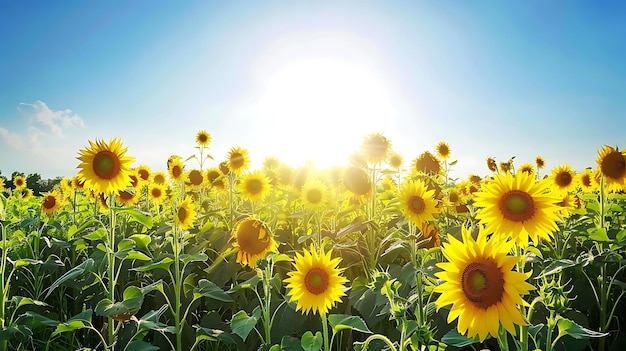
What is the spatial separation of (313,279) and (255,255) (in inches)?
30.5

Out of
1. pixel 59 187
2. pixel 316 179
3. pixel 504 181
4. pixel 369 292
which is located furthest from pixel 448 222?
pixel 59 187

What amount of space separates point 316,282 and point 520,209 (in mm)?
906

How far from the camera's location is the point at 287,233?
3998 millimetres

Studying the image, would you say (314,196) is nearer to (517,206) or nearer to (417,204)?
(417,204)

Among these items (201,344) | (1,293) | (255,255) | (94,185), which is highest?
(94,185)

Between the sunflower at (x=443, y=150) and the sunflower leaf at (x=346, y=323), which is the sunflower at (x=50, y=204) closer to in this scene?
the sunflower at (x=443, y=150)

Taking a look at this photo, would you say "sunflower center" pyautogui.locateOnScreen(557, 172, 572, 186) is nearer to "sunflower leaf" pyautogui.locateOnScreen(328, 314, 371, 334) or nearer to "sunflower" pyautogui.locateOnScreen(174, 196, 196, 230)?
"sunflower" pyautogui.locateOnScreen(174, 196, 196, 230)

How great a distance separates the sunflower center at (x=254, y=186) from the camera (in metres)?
4.56

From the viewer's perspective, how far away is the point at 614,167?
3.40 meters

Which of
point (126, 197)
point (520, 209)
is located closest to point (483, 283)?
point (520, 209)

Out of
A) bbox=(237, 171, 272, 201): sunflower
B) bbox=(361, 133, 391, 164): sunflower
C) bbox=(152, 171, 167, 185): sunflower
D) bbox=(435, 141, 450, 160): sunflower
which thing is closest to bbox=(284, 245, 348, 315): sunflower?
bbox=(361, 133, 391, 164): sunflower

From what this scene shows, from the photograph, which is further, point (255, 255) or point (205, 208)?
point (205, 208)

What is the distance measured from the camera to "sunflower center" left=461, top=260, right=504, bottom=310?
5.00 ft

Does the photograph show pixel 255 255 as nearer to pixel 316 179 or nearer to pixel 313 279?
pixel 313 279
